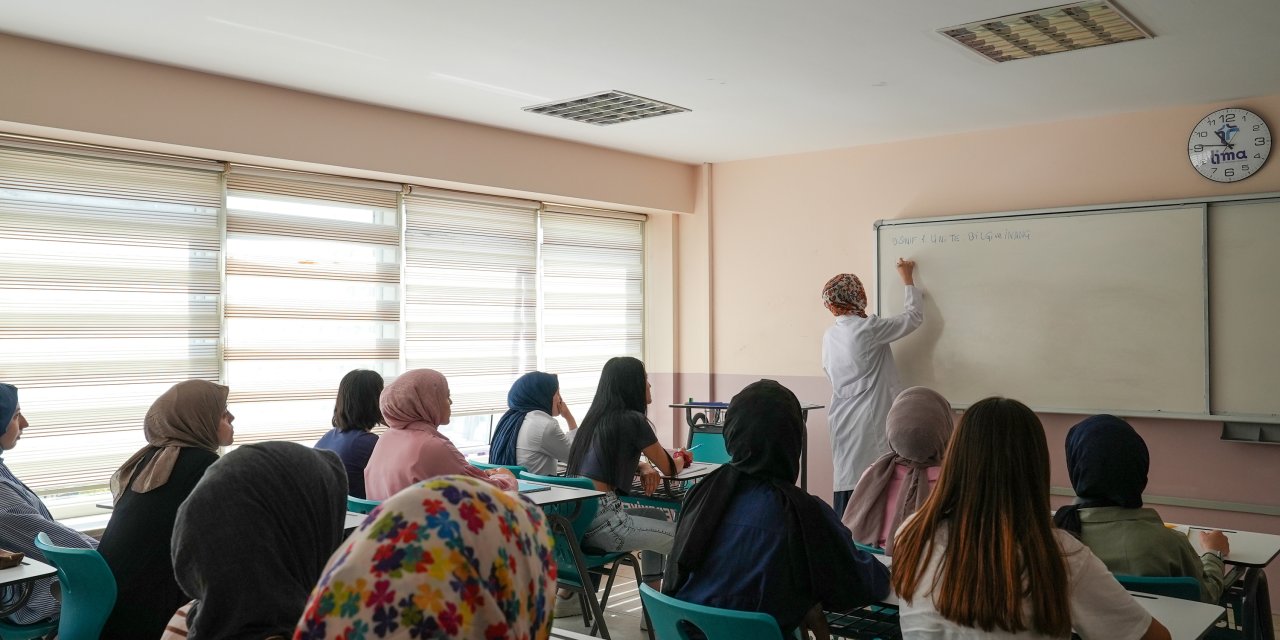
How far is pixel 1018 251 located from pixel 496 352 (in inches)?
125

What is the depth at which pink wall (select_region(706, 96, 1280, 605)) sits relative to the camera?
493 centimetres

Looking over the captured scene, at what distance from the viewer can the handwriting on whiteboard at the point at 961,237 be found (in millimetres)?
5441

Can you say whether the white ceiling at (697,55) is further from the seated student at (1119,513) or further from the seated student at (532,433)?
the seated student at (1119,513)

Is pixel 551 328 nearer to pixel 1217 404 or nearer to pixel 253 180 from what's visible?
pixel 253 180

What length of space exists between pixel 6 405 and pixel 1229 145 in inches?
212

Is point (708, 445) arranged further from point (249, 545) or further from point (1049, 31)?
point (249, 545)

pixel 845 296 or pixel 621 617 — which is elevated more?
pixel 845 296

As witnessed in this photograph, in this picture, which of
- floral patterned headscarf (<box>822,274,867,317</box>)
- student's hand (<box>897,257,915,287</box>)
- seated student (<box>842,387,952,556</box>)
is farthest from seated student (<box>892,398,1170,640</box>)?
student's hand (<box>897,257,915,287</box>)

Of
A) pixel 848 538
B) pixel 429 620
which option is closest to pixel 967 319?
pixel 848 538

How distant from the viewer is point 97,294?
14.5 ft

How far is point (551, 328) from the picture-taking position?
6559 millimetres

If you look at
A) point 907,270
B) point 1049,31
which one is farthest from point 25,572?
point 907,270

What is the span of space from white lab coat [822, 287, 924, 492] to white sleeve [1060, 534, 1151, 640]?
3.56 metres

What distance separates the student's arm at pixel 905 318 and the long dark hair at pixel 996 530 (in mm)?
3642
